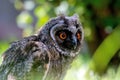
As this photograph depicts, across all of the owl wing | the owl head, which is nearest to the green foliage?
the owl head

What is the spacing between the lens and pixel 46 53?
204 inches

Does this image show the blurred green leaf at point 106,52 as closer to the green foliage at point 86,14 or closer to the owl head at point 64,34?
the owl head at point 64,34

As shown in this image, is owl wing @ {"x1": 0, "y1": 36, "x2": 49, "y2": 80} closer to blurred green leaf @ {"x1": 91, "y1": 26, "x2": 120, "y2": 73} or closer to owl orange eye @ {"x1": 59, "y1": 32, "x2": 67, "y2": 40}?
owl orange eye @ {"x1": 59, "y1": 32, "x2": 67, "y2": 40}

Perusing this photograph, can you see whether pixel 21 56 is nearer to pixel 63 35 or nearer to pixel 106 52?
pixel 63 35

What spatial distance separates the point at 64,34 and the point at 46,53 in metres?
0.43

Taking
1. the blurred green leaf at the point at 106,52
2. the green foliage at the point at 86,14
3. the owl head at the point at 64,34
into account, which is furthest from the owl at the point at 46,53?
the green foliage at the point at 86,14

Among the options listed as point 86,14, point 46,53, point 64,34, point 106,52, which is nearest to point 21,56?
point 46,53

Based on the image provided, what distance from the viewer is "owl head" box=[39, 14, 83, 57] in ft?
17.7

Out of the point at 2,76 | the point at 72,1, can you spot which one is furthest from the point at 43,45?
the point at 72,1

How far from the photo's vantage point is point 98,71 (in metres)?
6.32

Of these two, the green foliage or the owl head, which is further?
the green foliage

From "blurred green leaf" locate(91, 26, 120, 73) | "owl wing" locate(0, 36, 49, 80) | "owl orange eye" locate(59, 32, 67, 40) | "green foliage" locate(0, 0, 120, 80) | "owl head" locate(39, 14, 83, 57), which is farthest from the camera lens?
"green foliage" locate(0, 0, 120, 80)

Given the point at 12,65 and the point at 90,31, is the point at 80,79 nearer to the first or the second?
the point at 12,65

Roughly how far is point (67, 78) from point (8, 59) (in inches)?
25.7
